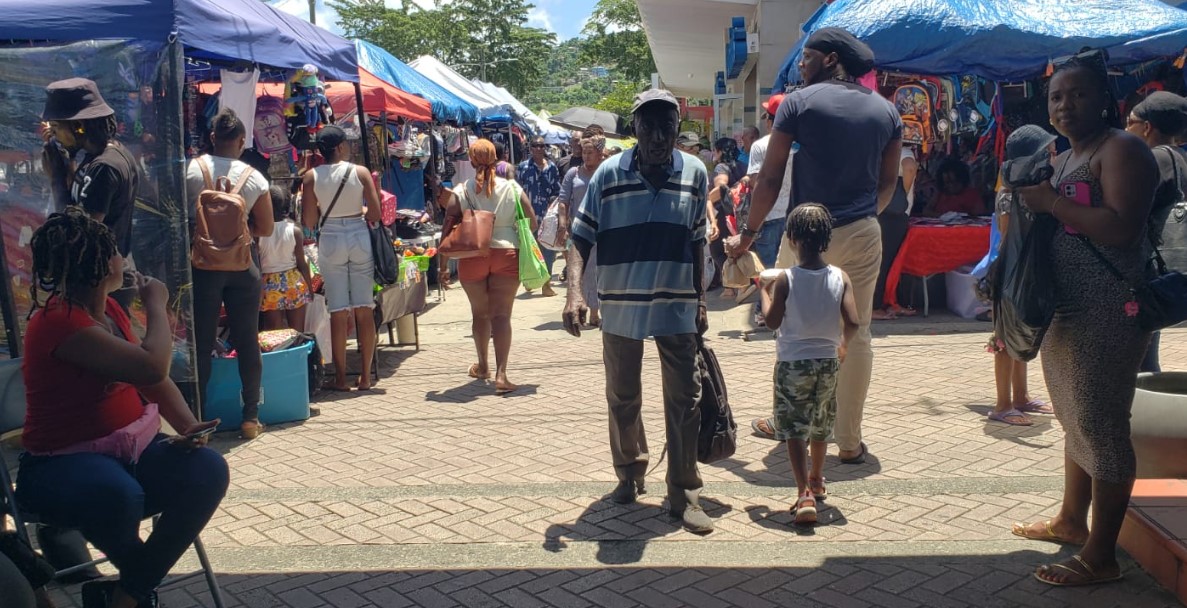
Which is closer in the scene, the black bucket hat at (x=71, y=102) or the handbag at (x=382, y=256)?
the black bucket hat at (x=71, y=102)

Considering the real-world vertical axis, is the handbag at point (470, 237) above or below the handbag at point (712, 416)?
above

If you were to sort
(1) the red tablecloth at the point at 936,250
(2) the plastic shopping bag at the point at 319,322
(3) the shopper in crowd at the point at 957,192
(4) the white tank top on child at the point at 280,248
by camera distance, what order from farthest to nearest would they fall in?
(3) the shopper in crowd at the point at 957,192 < (1) the red tablecloth at the point at 936,250 < (2) the plastic shopping bag at the point at 319,322 < (4) the white tank top on child at the point at 280,248

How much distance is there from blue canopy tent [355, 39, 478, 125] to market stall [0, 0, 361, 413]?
8001 mm

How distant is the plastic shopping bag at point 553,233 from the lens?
313 inches

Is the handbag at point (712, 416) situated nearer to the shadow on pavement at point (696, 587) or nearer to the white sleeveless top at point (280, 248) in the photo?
the shadow on pavement at point (696, 587)

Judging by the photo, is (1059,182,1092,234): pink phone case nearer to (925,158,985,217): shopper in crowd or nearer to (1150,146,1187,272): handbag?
(1150,146,1187,272): handbag

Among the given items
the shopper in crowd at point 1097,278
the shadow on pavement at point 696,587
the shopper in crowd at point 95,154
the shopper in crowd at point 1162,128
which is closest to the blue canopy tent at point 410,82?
the shopper in crowd at point 95,154

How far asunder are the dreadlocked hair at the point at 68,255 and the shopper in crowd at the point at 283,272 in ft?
11.6

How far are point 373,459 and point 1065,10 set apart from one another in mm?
8049

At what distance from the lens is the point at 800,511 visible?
14.4 feet

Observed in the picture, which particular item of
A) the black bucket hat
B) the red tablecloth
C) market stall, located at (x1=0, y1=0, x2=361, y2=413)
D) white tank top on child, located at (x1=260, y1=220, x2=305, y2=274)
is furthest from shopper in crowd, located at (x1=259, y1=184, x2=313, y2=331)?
the red tablecloth

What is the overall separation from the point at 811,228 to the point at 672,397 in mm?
968

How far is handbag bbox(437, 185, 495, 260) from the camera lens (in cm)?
707

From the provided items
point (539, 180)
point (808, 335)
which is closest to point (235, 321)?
point (808, 335)
